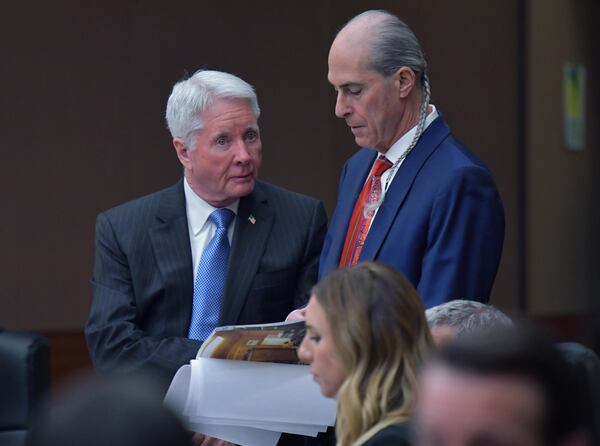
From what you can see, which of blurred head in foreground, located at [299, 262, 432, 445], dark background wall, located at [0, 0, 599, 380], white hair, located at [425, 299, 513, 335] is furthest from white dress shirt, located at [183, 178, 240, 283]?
dark background wall, located at [0, 0, 599, 380]

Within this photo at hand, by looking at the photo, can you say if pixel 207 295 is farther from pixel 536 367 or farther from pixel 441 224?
pixel 536 367

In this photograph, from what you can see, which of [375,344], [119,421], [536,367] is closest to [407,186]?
[375,344]

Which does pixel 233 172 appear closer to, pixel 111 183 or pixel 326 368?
pixel 326 368

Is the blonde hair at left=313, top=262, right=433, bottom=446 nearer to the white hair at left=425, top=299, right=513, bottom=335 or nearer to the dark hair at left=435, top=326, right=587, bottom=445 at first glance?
the white hair at left=425, top=299, right=513, bottom=335

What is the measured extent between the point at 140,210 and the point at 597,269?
4.92 meters

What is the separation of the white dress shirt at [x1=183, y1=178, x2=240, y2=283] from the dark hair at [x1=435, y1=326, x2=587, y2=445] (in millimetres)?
2222

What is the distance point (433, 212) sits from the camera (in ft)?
9.98

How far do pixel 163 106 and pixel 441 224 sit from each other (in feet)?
13.4

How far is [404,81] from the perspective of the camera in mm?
3189

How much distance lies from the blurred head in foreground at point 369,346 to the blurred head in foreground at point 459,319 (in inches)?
11.0

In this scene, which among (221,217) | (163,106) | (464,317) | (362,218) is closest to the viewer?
(464,317)

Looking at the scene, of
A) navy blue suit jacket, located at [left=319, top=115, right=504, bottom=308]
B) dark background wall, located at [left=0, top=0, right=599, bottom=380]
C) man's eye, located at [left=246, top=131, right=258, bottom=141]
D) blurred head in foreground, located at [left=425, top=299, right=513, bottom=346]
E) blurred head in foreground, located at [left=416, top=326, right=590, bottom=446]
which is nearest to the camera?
blurred head in foreground, located at [left=416, top=326, right=590, bottom=446]

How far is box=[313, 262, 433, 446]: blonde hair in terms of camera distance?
231 centimetres

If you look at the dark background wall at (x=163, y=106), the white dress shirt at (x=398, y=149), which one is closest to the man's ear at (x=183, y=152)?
the white dress shirt at (x=398, y=149)
